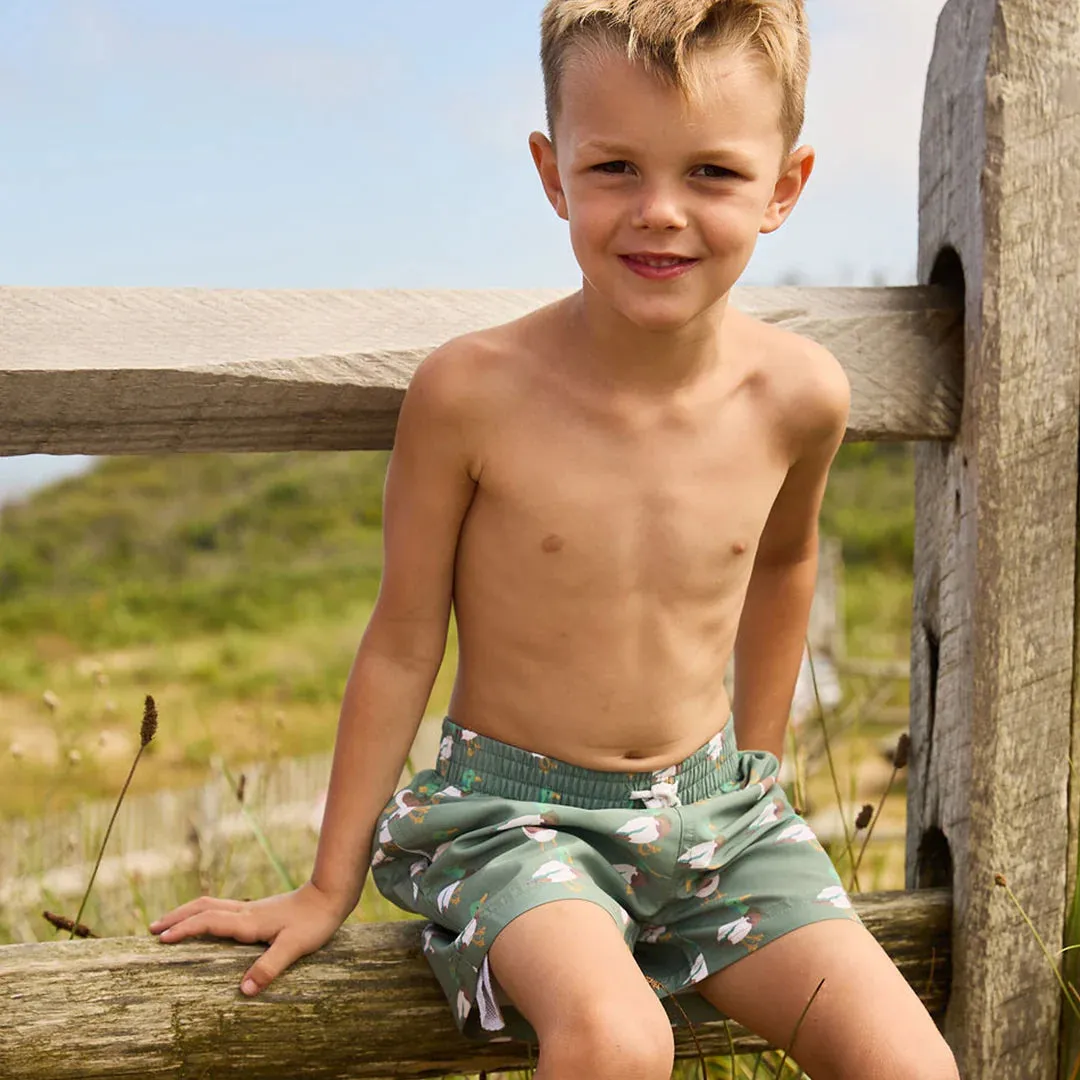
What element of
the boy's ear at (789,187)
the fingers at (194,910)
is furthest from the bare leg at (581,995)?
the boy's ear at (789,187)

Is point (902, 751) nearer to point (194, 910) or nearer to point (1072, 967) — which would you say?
point (1072, 967)

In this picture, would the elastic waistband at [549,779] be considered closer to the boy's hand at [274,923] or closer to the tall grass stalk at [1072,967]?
the boy's hand at [274,923]

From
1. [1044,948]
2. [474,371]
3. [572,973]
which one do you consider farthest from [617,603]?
[1044,948]

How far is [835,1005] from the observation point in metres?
1.65

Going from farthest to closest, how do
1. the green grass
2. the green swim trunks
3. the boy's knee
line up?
the green grass, the green swim trunks, the boy's knee

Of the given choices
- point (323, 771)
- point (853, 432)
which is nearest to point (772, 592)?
point (853, 432)

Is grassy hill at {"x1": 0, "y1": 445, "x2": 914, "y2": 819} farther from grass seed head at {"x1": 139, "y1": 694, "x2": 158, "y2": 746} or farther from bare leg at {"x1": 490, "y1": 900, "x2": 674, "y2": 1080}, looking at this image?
bare leg at {"x1": 490, "y1": 900, "x2": 674, "y2": 1080}

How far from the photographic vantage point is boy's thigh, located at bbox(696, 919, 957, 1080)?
1601 millimetres

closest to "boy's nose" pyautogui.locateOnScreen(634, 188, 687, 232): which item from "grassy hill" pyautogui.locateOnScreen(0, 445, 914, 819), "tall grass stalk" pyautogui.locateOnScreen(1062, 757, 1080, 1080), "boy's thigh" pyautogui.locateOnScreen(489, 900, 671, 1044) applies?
"boy's thigh" pyautogui.locateOnScreen(489, 900, 671, 1044)

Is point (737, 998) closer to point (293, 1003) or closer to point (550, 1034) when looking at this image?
point (550, 1034)

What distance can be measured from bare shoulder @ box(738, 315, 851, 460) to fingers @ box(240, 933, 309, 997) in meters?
0.96

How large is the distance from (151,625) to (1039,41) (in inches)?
550

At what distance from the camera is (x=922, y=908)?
209cm

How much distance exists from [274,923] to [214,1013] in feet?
0.43
